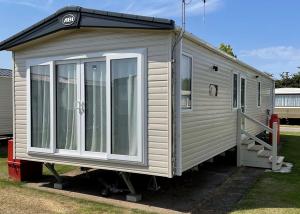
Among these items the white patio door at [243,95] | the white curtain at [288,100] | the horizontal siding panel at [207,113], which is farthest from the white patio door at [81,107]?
the white curtain at [288,100]

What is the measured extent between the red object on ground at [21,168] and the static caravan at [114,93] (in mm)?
206

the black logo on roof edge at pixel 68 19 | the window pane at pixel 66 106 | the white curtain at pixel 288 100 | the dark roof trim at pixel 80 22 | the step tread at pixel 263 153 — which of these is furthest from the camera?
the white curtain at pixel 288 100

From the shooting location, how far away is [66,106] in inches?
261

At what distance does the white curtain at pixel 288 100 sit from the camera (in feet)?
87.0

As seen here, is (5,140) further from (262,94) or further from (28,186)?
(262,94)

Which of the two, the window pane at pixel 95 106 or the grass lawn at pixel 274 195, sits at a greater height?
the window pane at pixel 95 106

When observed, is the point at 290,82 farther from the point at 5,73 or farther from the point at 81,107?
the point at 81,107

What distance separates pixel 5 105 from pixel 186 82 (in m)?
10.4

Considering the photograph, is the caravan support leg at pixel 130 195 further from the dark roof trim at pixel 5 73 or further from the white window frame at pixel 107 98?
the dark roof trim at pixel 5 73

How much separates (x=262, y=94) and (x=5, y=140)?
9.94 m

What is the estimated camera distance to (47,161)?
687 cm

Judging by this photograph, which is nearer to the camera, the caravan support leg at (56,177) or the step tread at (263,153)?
the caravan support leg at (56,177)

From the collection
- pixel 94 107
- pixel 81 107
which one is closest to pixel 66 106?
pixel 81 107

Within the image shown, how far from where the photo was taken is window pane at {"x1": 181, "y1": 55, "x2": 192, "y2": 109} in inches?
234
